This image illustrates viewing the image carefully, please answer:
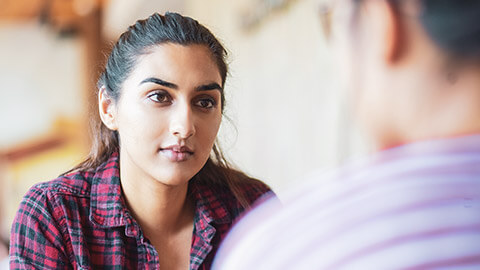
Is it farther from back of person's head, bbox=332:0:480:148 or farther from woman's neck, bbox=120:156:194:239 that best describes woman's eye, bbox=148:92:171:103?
back of person's head, bbox=332:0:480:148

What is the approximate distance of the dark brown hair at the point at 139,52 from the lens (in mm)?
991

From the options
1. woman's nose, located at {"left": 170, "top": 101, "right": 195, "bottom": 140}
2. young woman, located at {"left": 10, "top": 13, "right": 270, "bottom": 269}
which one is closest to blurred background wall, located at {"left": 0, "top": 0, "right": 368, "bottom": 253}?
young woman, located at {"left": 10, "top": 13, "right": 270, "bottom": 269}

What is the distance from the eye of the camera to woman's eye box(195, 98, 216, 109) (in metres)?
0.96

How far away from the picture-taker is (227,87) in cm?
121

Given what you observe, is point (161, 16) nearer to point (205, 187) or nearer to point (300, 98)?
point (205, 187)

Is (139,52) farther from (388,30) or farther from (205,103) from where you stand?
(388,30)

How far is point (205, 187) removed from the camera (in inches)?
46.6

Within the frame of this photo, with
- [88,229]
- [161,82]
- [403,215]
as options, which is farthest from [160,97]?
[403,215]

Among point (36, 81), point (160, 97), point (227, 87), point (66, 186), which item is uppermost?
point (36, 81)

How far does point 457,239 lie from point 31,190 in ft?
2.75

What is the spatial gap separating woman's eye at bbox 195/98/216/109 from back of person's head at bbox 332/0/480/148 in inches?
23.6

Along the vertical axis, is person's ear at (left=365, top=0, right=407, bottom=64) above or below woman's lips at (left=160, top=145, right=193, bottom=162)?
below

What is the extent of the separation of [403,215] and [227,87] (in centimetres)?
85

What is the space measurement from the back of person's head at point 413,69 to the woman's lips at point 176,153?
590 mm
